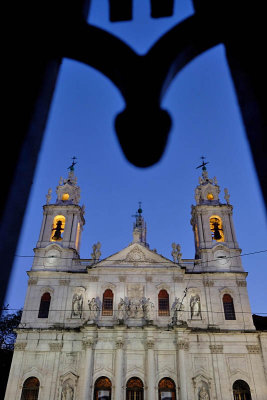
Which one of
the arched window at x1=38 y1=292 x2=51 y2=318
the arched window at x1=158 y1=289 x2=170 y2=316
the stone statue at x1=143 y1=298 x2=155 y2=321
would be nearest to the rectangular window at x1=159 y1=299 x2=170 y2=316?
the arched window at x1=158 y1=289 x2=170 y2=316

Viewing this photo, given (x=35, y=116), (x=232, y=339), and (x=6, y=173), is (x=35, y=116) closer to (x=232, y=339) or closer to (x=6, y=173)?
(x=6, y=173)

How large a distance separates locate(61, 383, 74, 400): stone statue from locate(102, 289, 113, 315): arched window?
5596mm

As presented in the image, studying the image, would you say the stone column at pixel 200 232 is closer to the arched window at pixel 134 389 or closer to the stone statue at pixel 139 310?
the stone statue at pixel 139 310

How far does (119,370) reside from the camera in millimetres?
23188

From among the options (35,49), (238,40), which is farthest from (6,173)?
(238,40)

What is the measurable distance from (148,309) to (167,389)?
556 centimetres

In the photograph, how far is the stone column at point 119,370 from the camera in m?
22.3

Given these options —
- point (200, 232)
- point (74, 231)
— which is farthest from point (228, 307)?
point (74, 231)

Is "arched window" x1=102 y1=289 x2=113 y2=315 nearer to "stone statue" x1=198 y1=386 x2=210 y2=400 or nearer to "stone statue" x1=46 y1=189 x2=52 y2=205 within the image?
"stone statue" x1=198 y1=386 x2=210 y2=400

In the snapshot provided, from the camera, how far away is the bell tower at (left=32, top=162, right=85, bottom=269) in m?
29.3

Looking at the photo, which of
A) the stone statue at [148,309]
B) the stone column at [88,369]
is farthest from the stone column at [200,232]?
the stone column at [88,369]

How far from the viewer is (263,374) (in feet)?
77.3

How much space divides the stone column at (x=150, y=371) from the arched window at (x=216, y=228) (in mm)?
11402

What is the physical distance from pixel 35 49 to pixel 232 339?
26.9 m
